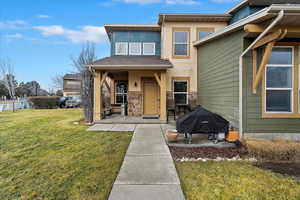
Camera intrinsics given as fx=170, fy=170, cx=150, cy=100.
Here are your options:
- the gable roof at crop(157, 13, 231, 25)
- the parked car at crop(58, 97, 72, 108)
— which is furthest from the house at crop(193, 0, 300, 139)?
the parked car at crop(58, 97, 72, 108)

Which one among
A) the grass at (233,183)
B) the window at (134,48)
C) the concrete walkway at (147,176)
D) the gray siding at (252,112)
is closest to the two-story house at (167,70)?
the window at (134,48)

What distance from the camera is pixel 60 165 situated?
13.2 feet

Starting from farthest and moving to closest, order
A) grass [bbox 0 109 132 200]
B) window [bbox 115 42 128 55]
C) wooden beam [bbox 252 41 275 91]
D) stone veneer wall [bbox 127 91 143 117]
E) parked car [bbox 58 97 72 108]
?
1. parked car [bbox 58 97 72 108]
2. window [bbox 115 42 128 55]
3. stone veneer wall [bbox 127 91 143 117]
4. wooden beam [bbox 252 41 275 91]
5. grass [bbox 0 109 132 200]

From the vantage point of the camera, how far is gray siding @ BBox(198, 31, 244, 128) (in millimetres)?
5930

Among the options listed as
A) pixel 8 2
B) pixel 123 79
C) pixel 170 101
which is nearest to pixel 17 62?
pixel 8 2

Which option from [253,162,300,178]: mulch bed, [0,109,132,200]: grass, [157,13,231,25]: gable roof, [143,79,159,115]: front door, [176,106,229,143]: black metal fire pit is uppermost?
[157,13,231,25]: gable roof

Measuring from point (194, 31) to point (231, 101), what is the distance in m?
5.74

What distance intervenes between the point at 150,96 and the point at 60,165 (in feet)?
24.1

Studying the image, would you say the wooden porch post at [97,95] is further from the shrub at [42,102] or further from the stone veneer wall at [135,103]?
the shrub at [42,102]

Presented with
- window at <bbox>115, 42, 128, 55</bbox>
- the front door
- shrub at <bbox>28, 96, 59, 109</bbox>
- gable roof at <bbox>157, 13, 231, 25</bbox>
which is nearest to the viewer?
gable roof at <bbox>157, 13, 231, 25</bbox>

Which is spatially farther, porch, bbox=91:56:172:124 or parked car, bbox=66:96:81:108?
parked car, bbox=66:96:81:108

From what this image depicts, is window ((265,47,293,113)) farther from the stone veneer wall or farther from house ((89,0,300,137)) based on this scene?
the stone veneer wall

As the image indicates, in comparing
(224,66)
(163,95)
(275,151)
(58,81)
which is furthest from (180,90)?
(58,81)

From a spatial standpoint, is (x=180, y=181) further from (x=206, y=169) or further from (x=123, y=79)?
(x=123, y=79)
